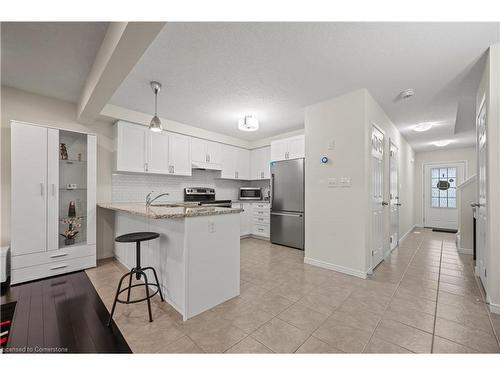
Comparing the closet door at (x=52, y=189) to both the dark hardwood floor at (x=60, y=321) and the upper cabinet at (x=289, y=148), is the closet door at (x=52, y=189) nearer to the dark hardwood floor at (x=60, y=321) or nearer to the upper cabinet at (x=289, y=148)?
the dark hardwood floor at (x=60, y=321)

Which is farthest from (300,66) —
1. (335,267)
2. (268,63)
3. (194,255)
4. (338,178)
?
(335,267)

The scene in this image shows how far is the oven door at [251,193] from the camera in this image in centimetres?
546

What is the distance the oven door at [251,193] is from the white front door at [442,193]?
18.6ft

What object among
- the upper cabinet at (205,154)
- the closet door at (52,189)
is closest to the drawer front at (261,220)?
the upper cabinet at (205,154)

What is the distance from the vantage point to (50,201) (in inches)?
110

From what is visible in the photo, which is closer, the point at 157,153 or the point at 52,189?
the point at 52,189

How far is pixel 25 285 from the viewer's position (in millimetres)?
2527

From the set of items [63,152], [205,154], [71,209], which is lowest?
[71,209]

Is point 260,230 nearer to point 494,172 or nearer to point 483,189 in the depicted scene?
point 483,189

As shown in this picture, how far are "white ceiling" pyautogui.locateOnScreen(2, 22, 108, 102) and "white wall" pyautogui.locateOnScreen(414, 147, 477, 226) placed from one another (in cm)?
875

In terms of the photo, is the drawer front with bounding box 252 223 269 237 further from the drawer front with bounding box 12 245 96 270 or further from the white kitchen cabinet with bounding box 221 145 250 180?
the drawer front with bounding box 12 245 96 270

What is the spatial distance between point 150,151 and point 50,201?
61.6 inches
